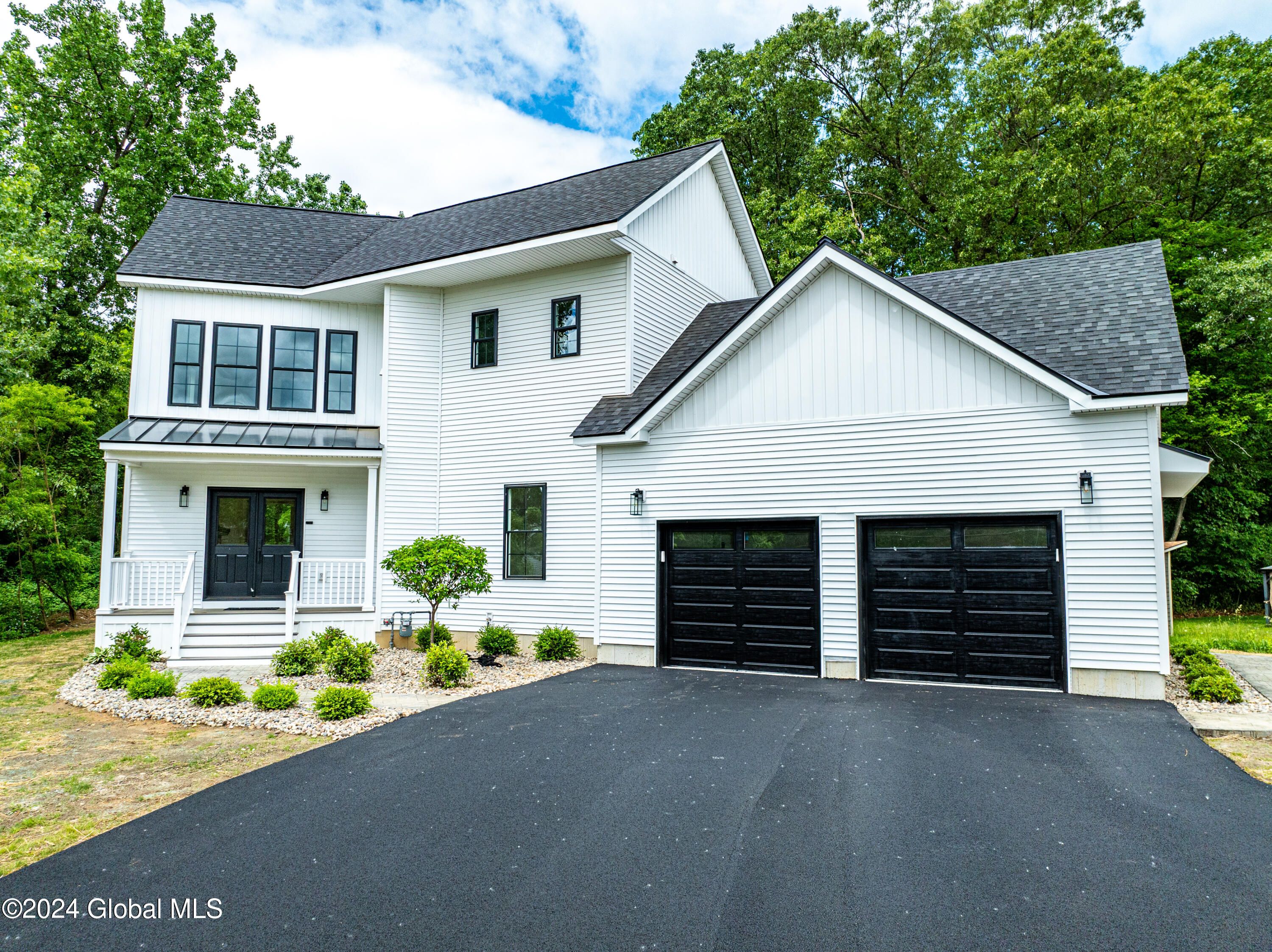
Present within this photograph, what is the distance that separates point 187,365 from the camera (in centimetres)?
1374

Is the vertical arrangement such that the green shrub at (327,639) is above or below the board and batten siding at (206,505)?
below

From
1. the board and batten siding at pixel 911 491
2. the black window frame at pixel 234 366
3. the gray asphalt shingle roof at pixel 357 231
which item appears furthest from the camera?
the black window frame at pixel 234 366

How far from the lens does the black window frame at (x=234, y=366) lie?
13.8 metres

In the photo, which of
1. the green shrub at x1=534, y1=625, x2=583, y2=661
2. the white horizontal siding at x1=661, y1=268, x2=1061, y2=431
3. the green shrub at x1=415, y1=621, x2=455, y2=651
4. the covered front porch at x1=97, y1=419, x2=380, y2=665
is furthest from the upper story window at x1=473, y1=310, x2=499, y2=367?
the green shrub at x1=534, y1=625, x2=583, y2=661

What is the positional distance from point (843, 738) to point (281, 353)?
40.9 feet

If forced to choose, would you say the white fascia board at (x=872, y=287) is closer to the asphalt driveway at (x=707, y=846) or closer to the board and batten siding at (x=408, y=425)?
the asphalt driveway at (x=707, y=846)

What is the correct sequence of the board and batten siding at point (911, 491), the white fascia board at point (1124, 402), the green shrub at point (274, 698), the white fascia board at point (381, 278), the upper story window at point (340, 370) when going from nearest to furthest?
the white fascia board at point (1124, 402) < the green shrub at point (274, 698) < the board and batten siding at point (911, 491) < the white fascia board at point (381, 278) < the upper story window at point (340, 370)

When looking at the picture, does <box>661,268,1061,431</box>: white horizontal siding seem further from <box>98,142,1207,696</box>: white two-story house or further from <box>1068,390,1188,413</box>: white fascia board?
<box>1068,390,1188,413</box>: white fascia board

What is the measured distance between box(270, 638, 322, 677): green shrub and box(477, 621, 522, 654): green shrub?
96.7 inches

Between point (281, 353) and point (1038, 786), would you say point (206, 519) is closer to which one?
point (281, 353)

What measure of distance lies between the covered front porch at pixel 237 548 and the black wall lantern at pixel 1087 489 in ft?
35.2

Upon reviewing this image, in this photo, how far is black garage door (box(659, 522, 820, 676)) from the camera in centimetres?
1003

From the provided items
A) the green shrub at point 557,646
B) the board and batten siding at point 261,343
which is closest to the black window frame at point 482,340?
the board and batten siding at point 261,343

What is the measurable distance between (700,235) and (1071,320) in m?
7.21
